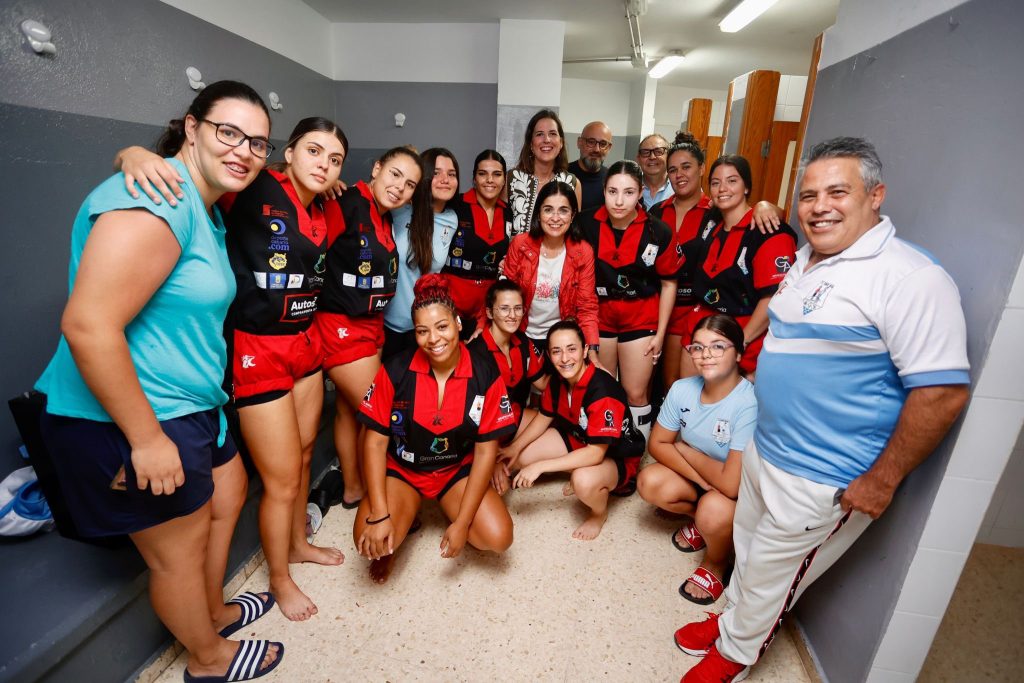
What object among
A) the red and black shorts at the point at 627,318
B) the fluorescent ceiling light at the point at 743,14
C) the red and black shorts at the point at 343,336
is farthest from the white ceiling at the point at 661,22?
the red and black shorts at the point at 343,336

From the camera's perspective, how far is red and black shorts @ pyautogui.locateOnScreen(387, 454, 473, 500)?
6.61 ft

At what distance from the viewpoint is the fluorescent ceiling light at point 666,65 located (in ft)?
21.7

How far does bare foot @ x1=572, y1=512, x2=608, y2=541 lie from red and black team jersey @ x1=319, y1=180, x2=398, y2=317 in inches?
53.0

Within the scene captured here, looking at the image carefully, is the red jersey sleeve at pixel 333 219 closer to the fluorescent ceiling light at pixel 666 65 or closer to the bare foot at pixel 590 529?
the bare foot at pixel 590 529

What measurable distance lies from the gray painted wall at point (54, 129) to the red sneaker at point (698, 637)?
2.47 metres

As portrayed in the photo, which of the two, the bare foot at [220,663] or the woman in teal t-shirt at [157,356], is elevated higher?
the woman in teal t-shirt at [157,356]

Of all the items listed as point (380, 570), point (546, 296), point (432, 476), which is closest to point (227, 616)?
point (380, 570)

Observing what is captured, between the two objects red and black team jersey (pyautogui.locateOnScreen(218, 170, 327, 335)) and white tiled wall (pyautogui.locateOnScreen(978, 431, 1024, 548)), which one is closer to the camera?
red and black team jersey (pyautogui.locateOnScreen(218, 170, 327, 335))

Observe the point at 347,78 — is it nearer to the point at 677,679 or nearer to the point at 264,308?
the point at 264,308

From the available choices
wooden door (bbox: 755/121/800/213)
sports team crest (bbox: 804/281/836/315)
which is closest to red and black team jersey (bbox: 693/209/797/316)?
sports team crest (bbox: 804/281/836/315)

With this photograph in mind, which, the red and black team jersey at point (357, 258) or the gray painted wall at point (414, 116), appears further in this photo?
the gray painted wall at point (414, 116)

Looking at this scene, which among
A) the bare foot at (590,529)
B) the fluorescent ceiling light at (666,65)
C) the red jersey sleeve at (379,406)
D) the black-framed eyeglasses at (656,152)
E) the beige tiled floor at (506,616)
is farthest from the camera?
the fluorescent ceiling light at (666,65)

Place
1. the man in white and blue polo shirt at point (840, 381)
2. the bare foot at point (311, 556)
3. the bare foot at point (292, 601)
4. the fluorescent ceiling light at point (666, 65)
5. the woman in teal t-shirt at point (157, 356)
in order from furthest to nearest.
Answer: the fluorescent ceiling light at point (666, 65), the bare foot at point (311, 556), the bare foot at point (292, 601), the man in white and blue polo shirt at point (840, 381), the woman in teal t-shirt at point (157, 356)

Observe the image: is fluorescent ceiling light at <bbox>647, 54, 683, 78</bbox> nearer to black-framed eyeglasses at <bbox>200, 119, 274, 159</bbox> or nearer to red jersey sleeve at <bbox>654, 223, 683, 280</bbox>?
red jersey sleeve at <bbox>654, 223, 683, 280</bbox>
